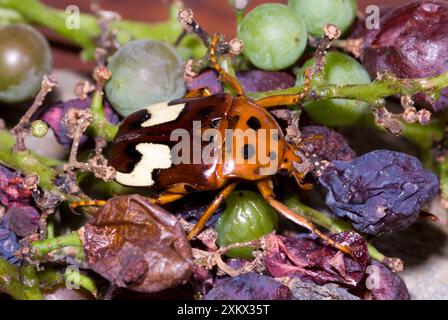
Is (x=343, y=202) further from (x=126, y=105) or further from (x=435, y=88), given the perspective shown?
(x=126, y=105)

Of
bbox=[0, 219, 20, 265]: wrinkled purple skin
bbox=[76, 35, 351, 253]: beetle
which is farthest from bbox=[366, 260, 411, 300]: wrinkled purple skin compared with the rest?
bbox=[0, 219, 20, 265]: wrinkled purple skin

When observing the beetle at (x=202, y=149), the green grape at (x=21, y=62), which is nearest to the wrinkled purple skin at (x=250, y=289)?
the beetle at (x=202, y=149)

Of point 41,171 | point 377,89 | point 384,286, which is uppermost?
point 377,89

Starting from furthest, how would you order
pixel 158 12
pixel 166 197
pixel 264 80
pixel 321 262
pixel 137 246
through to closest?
pixel 158 12, pixel 264 80, pixel 166 197, pixel 321 262, pixel 137 246

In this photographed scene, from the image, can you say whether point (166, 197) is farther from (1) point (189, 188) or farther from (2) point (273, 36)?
(2) point (273, 36)

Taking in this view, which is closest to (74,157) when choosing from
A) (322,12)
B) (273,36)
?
(273,36)
